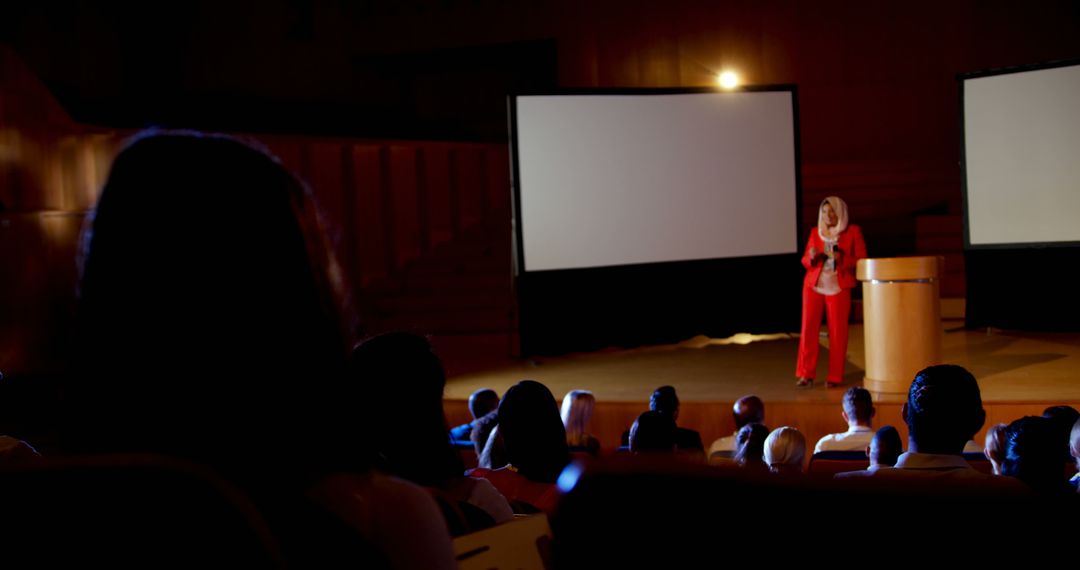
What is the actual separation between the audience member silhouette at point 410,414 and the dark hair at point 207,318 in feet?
2.09

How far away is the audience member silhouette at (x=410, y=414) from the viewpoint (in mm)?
1483

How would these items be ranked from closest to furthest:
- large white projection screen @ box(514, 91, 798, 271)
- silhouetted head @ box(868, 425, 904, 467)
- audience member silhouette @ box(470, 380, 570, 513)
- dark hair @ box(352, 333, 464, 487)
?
dark hair @ box(352, 333, 464, 487) → audience member silhouette @ box(470, 380, 570, 513) → silhouetted head @ box(868, 425, 904, 467) → large white projection screen @ box(514, 91, 798, 271)

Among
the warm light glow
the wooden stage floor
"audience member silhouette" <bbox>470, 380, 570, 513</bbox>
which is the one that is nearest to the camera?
"audience member silhouette" <bbox>470, 380, 570, 513</bbox>

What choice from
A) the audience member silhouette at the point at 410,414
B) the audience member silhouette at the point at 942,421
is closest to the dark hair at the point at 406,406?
the audience member silhouette at the point at 410,414

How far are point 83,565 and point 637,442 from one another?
2.27 metres

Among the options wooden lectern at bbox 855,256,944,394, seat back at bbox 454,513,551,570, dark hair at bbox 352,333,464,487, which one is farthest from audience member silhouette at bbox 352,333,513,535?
wooden lectern at bbox 855,256,944,394

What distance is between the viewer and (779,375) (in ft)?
20.7

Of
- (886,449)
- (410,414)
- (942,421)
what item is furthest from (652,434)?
(410,414)

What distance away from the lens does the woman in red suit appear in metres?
5.67

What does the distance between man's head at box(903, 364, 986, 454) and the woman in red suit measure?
347 cm

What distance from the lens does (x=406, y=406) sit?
1.49 meters

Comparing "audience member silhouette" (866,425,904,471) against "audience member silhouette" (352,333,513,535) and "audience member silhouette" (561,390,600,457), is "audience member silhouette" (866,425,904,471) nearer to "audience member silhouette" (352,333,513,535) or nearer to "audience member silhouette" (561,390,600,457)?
"audience member silhouette" (561,390,600,457)

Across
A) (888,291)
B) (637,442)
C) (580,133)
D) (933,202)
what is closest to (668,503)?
(637,442)

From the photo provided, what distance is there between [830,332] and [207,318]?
5409 mm
